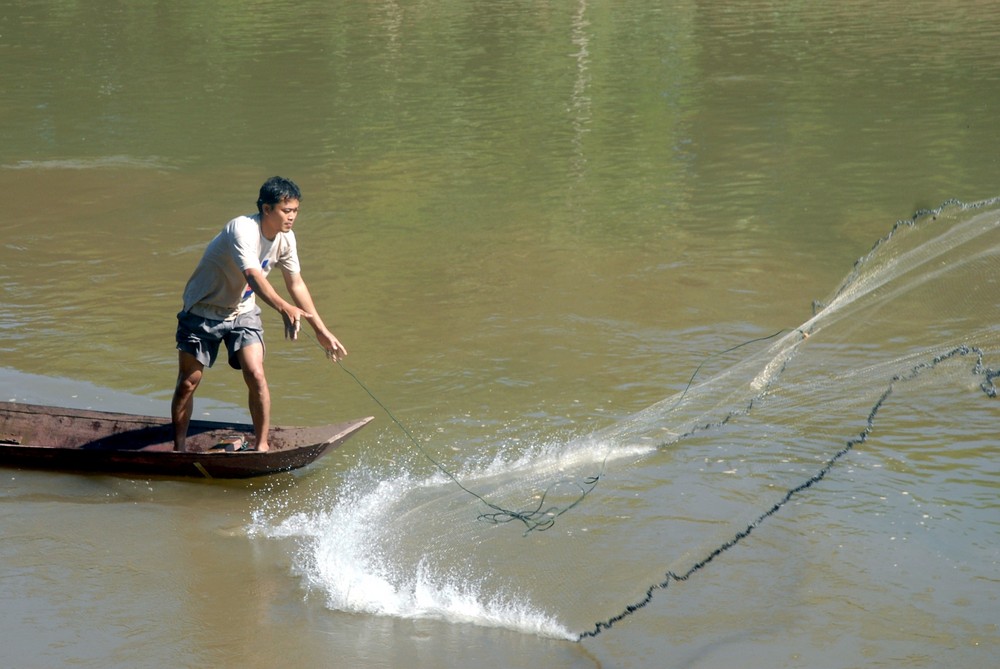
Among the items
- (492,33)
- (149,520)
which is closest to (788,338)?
(149,520)

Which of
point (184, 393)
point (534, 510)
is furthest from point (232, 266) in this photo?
point (534, 510)

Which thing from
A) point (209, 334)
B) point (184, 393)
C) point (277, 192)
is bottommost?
point (184, 393)

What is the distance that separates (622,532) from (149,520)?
7.70ft

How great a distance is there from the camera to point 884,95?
16000 mm

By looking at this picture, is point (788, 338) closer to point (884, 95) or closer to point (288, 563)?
point (288, 563)

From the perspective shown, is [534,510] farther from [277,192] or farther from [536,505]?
[277,192]

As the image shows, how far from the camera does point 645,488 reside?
19.5 feet

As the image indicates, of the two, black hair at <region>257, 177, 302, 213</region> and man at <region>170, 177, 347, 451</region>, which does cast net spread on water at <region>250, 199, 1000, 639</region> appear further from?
black hair at <region>257, 177, 302, 213</region>

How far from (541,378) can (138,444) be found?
2.58m

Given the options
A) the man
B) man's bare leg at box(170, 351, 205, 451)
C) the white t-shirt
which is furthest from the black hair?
man's bare leg at box(170, 351, 205, 451)

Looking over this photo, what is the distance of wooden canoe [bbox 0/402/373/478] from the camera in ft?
19.4

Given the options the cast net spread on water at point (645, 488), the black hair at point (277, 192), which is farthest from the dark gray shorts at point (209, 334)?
the cast net spread on water at point (645, 488)

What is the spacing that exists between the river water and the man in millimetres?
605

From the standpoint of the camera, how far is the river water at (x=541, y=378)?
4.81 meters
